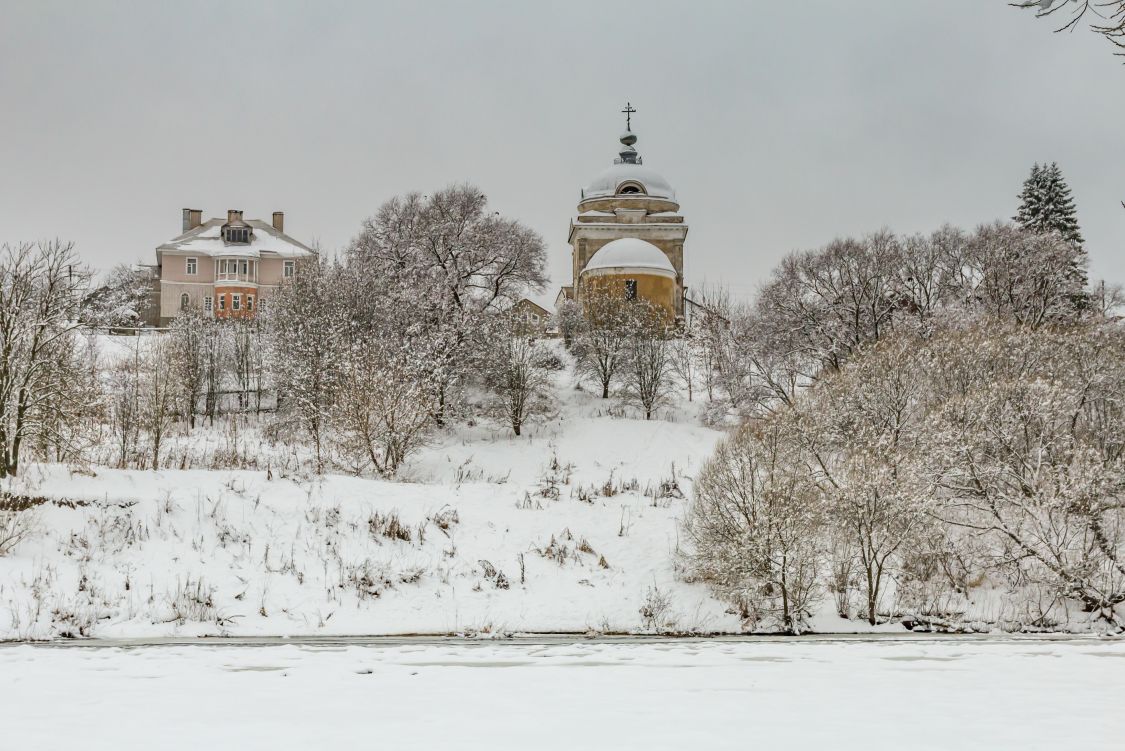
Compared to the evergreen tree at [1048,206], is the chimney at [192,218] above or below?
above

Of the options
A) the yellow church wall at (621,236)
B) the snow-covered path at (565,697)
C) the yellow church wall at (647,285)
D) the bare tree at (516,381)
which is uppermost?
the yellow church wall at (621,236)

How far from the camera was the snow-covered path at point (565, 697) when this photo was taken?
5457 mm

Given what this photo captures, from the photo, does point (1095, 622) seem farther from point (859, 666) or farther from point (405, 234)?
point (405, 234)

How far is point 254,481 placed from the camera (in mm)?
15570

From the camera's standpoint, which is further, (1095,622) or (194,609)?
(1095,622)

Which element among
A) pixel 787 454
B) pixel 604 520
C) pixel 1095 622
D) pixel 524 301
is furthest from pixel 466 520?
pixel 524 301

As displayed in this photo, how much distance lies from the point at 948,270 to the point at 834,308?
22.7ft

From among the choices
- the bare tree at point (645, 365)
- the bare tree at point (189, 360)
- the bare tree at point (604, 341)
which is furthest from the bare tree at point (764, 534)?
the bare tree at point (189, 360)

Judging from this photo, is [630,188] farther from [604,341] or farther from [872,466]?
[872,466]

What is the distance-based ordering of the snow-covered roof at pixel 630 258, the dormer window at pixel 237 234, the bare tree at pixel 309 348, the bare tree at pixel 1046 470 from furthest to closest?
the dormer window at pixel 237 234 < the snow-covered roof at pixel 630 258 < the bare tree at pixel 309 348 < the bare tree at pixel 1046 470

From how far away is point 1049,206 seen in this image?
39281 mm

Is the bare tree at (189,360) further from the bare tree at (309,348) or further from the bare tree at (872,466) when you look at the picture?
the bare tree at (872,466)

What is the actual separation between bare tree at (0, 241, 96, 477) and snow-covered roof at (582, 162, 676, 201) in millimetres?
39931

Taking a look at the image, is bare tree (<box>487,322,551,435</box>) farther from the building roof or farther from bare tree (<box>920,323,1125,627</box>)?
the building roof
